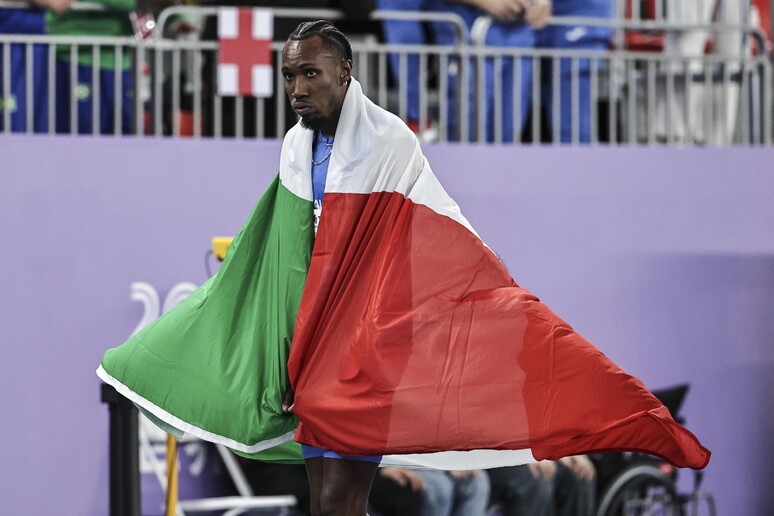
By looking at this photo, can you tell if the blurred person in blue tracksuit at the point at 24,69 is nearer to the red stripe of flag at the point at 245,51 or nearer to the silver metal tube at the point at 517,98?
the red stripe of flag at the point at 245,51

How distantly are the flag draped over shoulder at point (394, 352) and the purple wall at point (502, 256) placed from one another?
2.16 metres

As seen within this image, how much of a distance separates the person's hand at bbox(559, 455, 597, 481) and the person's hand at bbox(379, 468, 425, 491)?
2.39 feet

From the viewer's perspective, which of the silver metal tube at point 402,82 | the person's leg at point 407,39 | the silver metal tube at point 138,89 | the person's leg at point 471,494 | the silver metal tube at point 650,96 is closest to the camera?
the silver metal tube at point 138,89

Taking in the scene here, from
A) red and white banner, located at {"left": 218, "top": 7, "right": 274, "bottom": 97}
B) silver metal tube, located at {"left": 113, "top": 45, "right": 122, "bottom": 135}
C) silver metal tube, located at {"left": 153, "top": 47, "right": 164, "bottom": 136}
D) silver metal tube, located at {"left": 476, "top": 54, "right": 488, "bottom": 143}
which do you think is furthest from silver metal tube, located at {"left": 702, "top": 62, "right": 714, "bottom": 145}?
silver metal tube, located at {"left": 113, "top": 45, "right": 122, "bottom": 135}

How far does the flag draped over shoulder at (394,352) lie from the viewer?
3275mm

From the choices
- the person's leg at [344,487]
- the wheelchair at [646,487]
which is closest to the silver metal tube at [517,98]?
the wheelchair at [646,487]

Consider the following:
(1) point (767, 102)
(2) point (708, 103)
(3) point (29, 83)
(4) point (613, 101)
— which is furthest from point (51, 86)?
(1) point (767, 102)

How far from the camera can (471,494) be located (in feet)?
18.9

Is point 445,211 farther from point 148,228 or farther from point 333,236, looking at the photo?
point 148,228

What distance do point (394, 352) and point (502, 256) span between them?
285 centimetres

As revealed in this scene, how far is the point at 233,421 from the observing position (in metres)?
3.44

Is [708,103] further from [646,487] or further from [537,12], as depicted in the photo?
[646,487]

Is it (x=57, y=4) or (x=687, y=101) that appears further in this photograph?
(x=687, y=101)

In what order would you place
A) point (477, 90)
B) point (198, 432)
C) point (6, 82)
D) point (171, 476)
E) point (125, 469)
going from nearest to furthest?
point (198, 432), point (125, 469), point (171, 476), point (6, 82), point (477, 90)
